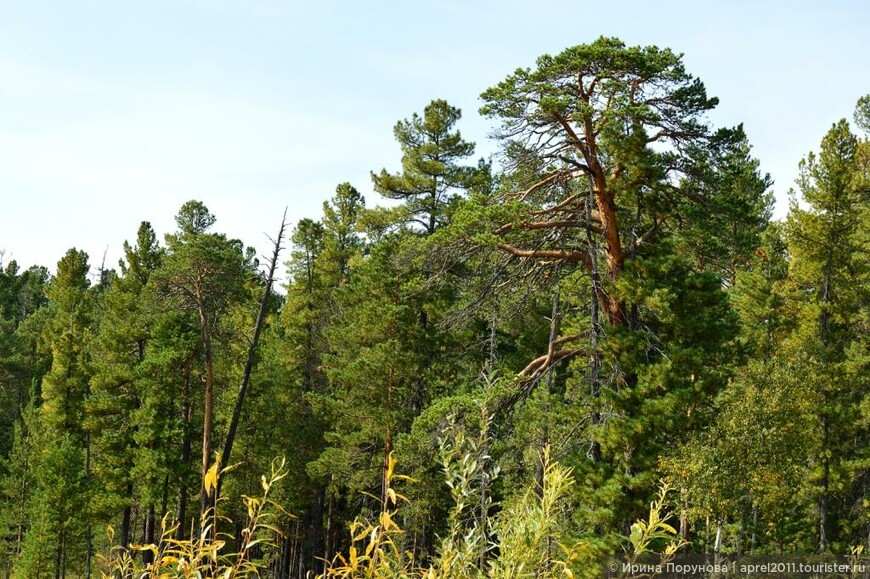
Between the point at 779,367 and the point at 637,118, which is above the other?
the point at 637,118

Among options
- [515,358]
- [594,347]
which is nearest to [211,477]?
[594,347]

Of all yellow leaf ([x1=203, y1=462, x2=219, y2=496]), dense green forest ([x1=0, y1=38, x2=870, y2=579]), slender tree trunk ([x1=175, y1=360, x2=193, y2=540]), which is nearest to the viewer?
yellow leaf ([x1=203, y1=462, x2=219, y2=496])

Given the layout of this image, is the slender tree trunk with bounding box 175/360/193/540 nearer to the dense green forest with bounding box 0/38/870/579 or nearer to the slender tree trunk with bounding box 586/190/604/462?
the dense green forest with bounding box 0/38/870/579

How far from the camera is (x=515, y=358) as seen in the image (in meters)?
24.5

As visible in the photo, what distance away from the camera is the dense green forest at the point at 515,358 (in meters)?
14.1

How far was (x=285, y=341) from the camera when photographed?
108 feet

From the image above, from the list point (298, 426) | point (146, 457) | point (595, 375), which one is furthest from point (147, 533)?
point (595, 375)

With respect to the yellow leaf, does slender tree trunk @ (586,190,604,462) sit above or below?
above

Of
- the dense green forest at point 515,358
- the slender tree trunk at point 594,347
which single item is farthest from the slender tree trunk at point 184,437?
the slender tree trunk at point 594,347

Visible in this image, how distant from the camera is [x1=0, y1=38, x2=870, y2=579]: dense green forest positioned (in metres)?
14.1

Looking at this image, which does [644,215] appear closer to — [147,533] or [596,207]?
[596,207]

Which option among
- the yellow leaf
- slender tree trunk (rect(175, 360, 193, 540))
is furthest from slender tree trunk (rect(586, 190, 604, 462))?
slender tree trunk (rect(175, 360, 193, 540))

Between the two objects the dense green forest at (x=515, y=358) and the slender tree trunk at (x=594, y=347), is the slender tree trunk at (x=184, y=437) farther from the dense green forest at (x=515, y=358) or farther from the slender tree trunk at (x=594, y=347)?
the slender tree trunk at (x=594, y=347)

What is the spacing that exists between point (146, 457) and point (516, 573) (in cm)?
2593
